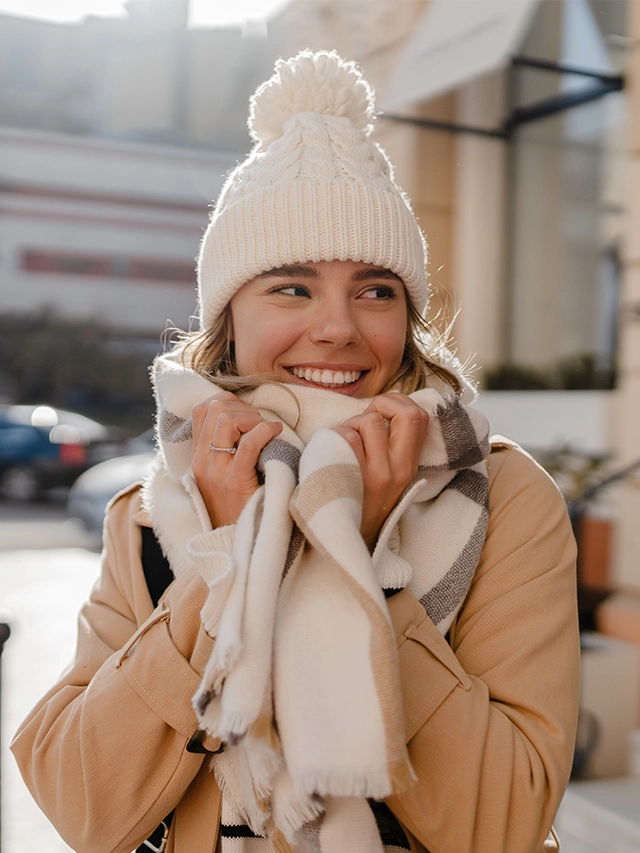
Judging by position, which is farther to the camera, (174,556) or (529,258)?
(529,258)

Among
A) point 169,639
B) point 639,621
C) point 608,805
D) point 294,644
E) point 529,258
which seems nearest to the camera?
point 294,644

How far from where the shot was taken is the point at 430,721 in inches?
49.9

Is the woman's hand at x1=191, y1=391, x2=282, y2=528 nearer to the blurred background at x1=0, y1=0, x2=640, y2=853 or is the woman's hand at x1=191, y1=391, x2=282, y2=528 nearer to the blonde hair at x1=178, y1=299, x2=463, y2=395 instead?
the blonde hair at x1=178, y1=299, x2=463, y2=395

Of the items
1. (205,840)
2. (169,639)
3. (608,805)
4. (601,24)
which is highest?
(601,24)

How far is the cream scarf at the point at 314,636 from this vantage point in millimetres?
1136

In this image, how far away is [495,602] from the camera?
1417 mm

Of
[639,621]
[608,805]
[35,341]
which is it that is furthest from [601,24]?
[35,341]

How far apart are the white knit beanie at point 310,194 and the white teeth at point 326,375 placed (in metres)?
0.19

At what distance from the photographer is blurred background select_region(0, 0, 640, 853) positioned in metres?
4.09

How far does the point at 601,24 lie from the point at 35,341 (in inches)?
576

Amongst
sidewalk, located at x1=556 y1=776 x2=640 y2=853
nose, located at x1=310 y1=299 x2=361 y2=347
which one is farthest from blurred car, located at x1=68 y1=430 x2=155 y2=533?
nose, located at x1=310 y1=299 x2=361 y2=347

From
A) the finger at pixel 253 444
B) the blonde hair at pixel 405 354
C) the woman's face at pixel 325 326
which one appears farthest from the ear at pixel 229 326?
the finger at pixel 253 444

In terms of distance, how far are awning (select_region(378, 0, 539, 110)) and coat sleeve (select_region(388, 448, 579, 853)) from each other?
3.79 m

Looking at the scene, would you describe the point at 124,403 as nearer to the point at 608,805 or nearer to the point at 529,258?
the point at 529,258
